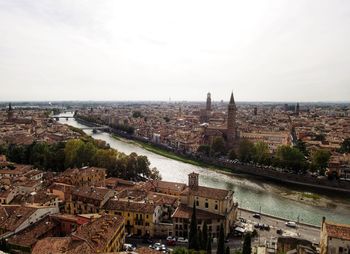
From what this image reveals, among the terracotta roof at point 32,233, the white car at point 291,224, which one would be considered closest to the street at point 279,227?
the white car at point 291,224

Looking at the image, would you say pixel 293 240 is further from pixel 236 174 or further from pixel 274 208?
pixel 236 174

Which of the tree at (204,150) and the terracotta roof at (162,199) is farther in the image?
the tree at (204,150)

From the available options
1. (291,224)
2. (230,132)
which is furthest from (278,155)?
(291,224)

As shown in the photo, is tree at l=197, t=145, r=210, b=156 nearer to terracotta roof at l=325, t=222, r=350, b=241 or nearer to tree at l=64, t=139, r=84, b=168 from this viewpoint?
tree at l=64, t=139, r=84, b=168

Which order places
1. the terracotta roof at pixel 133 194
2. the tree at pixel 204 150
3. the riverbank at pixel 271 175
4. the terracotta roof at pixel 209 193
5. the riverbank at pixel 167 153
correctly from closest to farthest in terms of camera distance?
the terracotta roof at pixel 209 193, the terracotta roof at pixel 133 194, the riverbank at pixel 271 175, the riverbank at pixel 167 153, the tree at pixel 204 150

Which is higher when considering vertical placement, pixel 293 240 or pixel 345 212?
pixel 293 240

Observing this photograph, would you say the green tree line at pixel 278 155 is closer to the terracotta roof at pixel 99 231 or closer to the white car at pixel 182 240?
the white car at pixel 182 240

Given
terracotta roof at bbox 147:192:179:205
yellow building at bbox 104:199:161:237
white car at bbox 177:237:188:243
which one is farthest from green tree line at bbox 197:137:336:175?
white car at bbox 177:237:188:243

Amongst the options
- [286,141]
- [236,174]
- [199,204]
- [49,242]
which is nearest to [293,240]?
[199,204]
